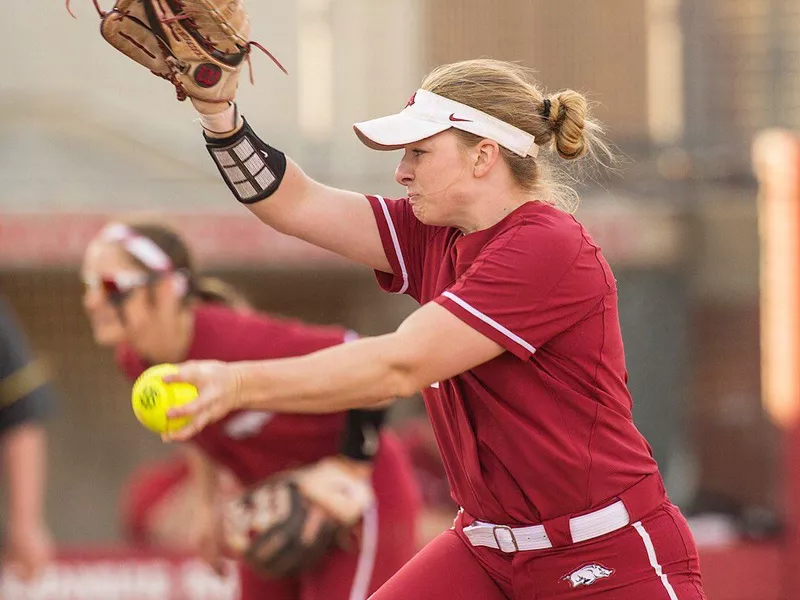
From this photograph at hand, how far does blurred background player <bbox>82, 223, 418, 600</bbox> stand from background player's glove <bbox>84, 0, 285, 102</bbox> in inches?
61.8

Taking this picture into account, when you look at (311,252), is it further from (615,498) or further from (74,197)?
(615,498)

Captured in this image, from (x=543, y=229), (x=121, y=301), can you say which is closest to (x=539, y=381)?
(x=543, y=229)

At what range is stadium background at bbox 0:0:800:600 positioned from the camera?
35.5 ft

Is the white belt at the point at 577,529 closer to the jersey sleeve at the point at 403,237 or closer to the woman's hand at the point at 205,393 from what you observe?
the jersey sleeve at the point at 403,237

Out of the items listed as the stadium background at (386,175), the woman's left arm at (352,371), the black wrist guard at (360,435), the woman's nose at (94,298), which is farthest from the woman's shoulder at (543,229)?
the stadium background at (386,175)

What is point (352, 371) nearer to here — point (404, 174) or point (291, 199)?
point (404, 174)

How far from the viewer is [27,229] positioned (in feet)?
33.4

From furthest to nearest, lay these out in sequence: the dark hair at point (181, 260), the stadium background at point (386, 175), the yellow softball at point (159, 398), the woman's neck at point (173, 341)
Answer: the stadium background at point (386, 175)
the dark hair at point (181, 260)
the woman's neck at point (173, 341)
the yellow softball at point (159, 398)

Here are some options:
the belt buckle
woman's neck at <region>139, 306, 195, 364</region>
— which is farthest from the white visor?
woman's neck at <region>139, 306, 195, 364</region>

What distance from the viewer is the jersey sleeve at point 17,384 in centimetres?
554

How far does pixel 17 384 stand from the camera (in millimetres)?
5570

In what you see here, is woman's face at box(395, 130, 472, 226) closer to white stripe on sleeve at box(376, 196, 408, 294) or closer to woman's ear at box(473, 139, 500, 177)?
woman's ear at box(473, 139, 500, 177)

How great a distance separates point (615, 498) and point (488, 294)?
23.3 inches

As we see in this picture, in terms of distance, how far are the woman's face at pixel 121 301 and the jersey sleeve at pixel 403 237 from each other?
155 cm
